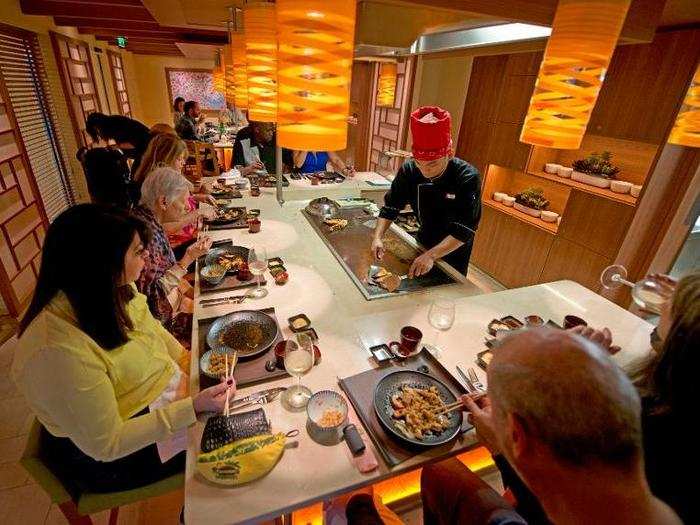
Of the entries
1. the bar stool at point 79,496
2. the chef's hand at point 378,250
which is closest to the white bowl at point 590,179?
the chef's hand at point 378,250

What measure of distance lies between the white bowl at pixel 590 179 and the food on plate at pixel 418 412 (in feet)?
11.1

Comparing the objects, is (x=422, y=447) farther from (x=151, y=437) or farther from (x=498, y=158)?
(x=498, y=158)

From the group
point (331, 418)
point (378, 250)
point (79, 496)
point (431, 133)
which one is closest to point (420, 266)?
point (378, 250)

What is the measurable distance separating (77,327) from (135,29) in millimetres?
6198

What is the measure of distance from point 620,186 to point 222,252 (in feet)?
12.4

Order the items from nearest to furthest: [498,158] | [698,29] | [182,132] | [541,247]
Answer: [698,29] → [541,247] → [498,158] → [182,132]

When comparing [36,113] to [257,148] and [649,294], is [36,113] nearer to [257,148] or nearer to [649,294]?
[257,148]

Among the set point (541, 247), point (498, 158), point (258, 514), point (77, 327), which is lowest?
point (541, 247)

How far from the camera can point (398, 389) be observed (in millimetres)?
1343

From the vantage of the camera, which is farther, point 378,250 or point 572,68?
point 378,250

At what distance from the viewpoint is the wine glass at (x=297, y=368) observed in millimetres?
1296

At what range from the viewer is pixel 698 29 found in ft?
8.47

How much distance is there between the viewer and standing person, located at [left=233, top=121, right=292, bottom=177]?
458 centimetres

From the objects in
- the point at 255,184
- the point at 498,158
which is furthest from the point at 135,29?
the point at 498,158
